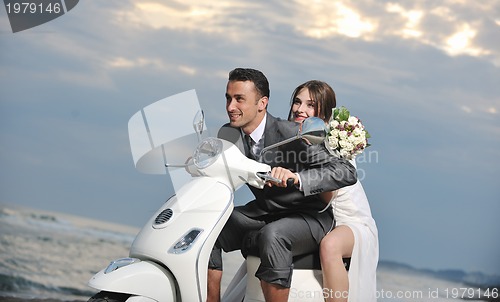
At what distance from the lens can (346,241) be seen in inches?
117

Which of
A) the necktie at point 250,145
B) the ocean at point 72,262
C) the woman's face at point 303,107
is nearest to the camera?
the necktie at point 250,145

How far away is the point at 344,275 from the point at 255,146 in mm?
601

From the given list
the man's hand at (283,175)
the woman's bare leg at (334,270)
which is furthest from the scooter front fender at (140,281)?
the woman's bare leg at (334,270)

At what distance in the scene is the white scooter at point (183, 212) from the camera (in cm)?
252

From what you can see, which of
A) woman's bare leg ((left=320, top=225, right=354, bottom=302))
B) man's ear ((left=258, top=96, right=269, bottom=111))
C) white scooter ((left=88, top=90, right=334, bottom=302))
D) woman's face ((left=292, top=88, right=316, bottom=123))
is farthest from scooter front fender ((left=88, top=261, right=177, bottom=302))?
woman's face ((left=292, top=88, right=316, bottom=123))

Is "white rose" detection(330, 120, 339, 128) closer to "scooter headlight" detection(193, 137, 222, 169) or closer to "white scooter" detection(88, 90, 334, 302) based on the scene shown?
"white scooter" detection(88, 90, 334, 302)

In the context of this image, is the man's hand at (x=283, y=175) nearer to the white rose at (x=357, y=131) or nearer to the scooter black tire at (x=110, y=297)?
the white rose at (x=357, y=131)

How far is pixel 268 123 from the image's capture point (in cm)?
294

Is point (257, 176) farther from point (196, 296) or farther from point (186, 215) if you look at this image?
point (196, 296)

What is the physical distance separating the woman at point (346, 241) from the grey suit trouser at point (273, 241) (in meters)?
0.10

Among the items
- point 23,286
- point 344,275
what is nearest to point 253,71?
point 344,275

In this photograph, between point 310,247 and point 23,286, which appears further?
point 23,286

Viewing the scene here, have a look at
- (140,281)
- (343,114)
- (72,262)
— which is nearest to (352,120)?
(343,114)

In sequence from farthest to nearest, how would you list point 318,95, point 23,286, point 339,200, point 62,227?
1. point 62,227
2. point 23,286
3. point 318,95
4. point 339,200
